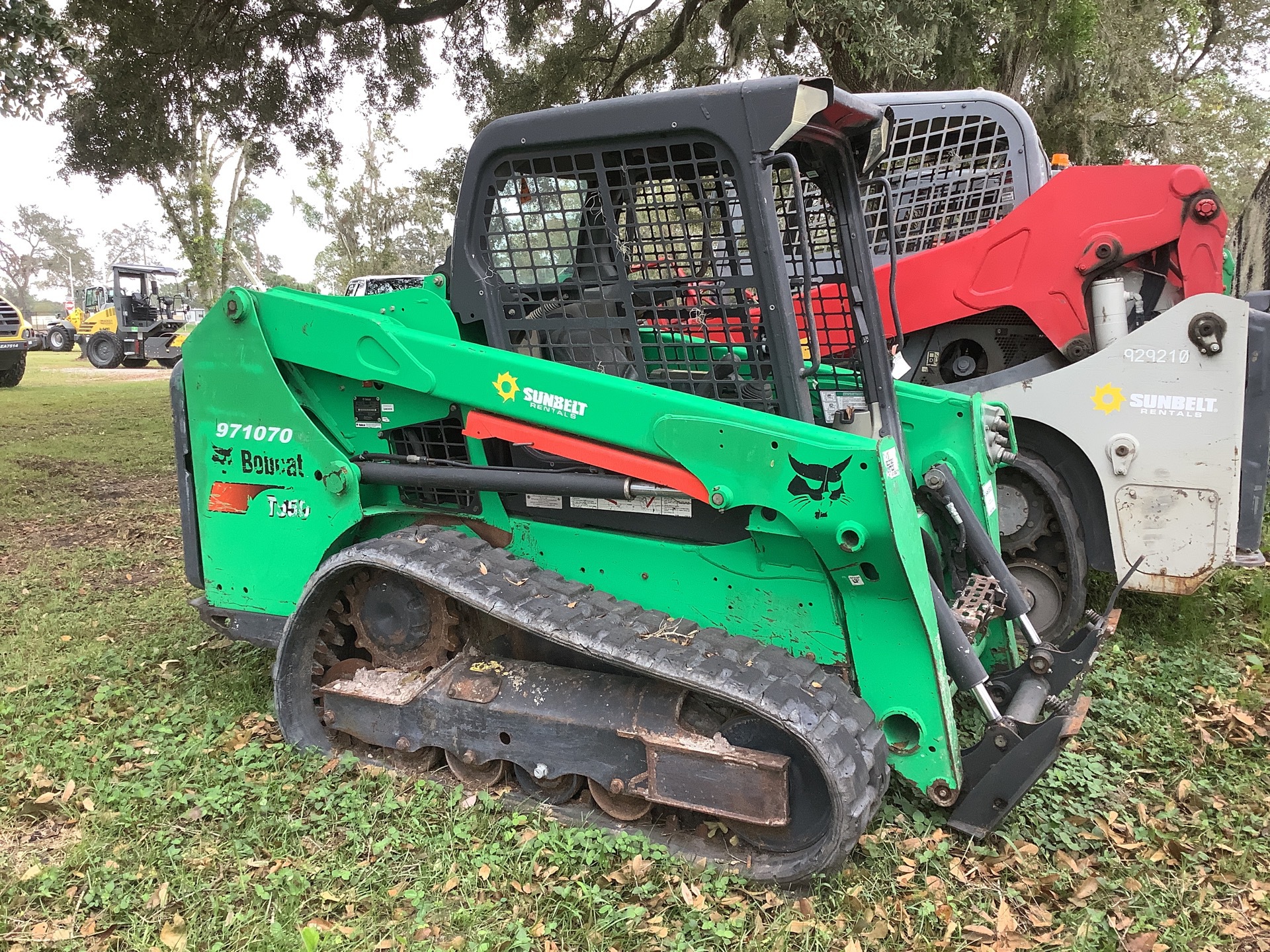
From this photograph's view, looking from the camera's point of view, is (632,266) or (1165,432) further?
(1165,432)

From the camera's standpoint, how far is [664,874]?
285cm

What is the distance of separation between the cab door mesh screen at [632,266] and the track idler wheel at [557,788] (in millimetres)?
1438

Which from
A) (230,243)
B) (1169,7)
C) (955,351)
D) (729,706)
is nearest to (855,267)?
(729,706)

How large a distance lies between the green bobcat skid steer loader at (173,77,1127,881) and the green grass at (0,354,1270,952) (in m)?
0.18

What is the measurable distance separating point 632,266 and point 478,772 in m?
1.91

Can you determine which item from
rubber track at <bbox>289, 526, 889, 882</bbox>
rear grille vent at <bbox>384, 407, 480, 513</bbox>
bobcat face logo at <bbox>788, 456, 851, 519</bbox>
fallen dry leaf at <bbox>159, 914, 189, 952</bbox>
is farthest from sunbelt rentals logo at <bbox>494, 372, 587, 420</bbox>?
fallen dry leaf at <bbox>159, 914, 189, 952</bbox>

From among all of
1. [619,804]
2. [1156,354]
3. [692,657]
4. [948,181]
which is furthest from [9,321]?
[1156,354]

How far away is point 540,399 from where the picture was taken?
3104 millimetres

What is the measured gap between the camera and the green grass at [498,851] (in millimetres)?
2666

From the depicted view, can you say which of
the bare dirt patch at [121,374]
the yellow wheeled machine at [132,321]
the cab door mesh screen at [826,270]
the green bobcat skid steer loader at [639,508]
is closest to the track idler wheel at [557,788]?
the green bobcat skid steer loader at [639,508]

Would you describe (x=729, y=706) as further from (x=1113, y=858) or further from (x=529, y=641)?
(x=1113, y=858)

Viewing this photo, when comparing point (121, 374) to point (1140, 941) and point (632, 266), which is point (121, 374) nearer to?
point (632, 266)

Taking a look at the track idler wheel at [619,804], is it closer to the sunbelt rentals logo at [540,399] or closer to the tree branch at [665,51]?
the sunbelt rentals logo at [540,399]

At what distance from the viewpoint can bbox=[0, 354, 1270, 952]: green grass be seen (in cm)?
267
